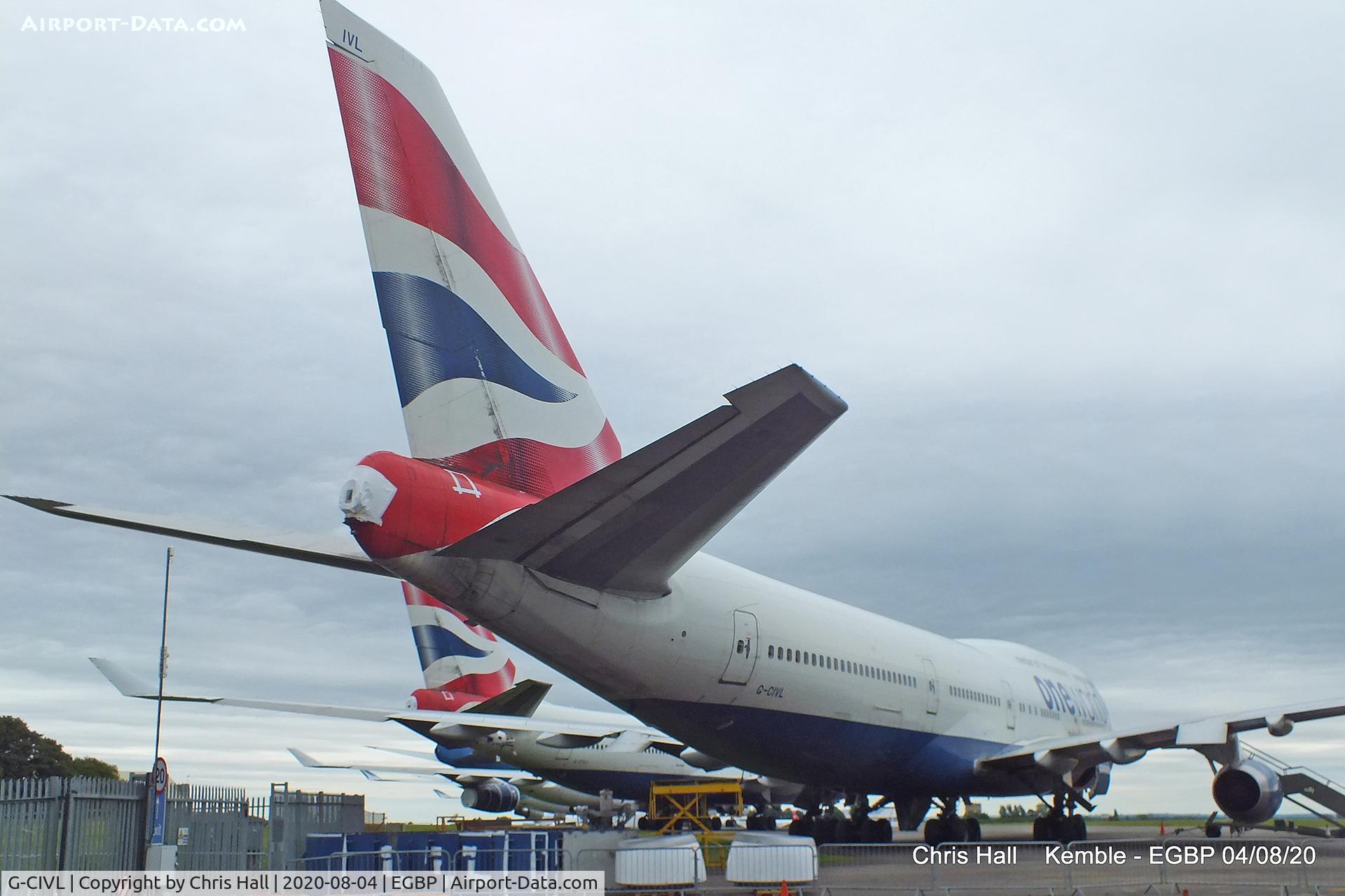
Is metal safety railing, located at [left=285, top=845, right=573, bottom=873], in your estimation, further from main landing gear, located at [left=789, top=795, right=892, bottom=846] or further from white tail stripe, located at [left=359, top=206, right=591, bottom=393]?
main landing gear, located at [left=789, top=795, right=892, bottom=846]

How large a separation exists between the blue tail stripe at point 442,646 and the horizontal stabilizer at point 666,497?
1802 centimetres

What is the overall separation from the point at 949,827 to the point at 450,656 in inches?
515

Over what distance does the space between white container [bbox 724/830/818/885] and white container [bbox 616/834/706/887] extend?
47 cm

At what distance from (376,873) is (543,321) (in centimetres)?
568

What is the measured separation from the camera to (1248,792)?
16.7 metres

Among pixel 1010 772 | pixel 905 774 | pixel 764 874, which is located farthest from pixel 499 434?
pixel 1010 772

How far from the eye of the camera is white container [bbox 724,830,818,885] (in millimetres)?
12656

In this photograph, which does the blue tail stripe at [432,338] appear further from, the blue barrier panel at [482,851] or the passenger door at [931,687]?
the passenger door at [931,687]

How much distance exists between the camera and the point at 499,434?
10.9 meters

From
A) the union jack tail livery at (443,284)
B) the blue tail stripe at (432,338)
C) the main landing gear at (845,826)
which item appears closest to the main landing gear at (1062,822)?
the main landing gear at (845,826)

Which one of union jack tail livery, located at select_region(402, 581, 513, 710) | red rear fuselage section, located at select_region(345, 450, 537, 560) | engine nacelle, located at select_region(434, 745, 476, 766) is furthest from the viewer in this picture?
engine nacelle, located at select_region(434, 745, 476, 766)

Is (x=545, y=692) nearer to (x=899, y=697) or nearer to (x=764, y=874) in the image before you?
(x=899, y=697)

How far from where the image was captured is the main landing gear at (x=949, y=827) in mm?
19906

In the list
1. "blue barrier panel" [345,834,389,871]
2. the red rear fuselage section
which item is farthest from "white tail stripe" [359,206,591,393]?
"blue barrier panel" [345,834,389,871]
